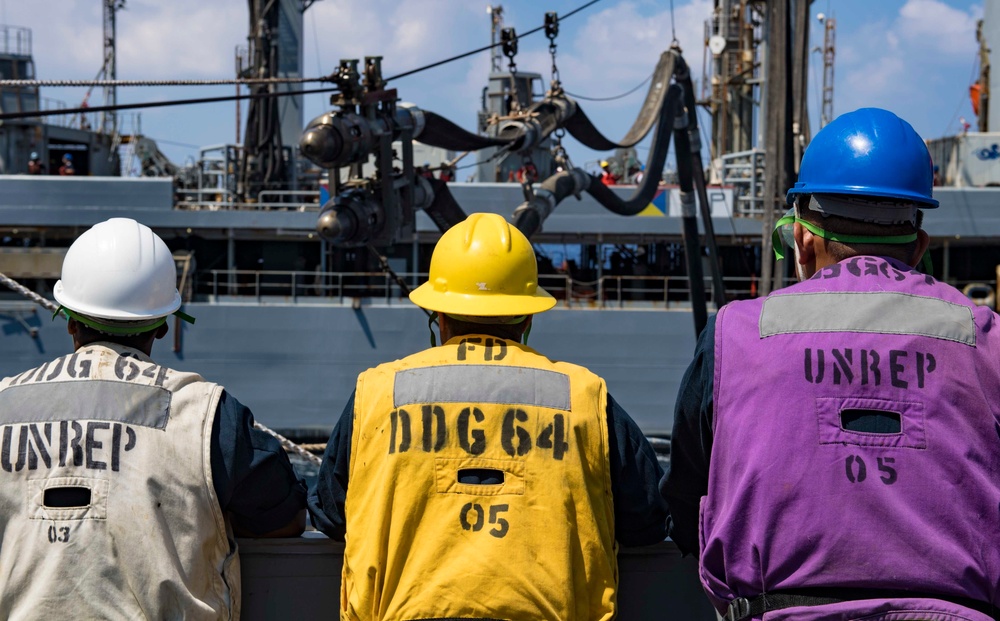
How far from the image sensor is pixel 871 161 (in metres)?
1.93

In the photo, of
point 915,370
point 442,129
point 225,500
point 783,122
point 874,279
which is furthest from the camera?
point 783,122

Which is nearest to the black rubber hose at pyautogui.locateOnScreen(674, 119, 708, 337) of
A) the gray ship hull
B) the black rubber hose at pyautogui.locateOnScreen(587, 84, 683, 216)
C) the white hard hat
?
the black rubber hose at pyautogui.locateOnScreen(587, 84, 683, 216)

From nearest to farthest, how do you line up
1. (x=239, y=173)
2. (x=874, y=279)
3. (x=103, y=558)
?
(x=874, y=279) → (x=103, y=558) → (x=239, y=173)

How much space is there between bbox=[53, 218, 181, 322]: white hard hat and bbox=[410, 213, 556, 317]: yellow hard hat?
58cm

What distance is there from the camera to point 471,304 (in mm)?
2205

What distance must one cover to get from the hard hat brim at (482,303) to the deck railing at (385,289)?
14313 millimetres

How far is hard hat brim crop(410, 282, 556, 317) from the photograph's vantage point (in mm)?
2182

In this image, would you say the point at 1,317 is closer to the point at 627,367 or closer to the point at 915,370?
the point at 627,367

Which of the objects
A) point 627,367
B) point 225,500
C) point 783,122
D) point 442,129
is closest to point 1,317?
point 627,367

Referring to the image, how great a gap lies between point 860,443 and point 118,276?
1575 millimetres

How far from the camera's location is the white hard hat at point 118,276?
2199 mm

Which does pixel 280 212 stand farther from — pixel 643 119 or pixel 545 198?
pixel 545 198

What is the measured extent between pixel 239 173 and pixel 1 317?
5461 mm

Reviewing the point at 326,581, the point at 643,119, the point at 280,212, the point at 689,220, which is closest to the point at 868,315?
the point at 326,581
